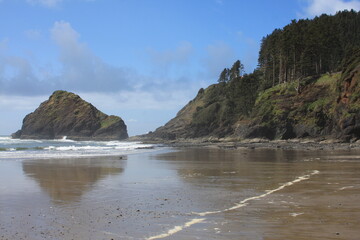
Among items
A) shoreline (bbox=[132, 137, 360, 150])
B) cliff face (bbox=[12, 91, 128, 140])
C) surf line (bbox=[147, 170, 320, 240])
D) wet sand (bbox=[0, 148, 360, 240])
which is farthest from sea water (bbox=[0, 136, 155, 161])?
cliff face (bbox=[12, 91, 128, 140])

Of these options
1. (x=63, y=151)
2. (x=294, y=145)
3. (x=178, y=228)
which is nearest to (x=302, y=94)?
(x=294, y=145)

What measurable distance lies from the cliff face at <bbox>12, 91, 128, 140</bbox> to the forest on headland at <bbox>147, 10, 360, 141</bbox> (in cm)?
5218

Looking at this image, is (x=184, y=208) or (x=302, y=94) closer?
(x=184, y=208)

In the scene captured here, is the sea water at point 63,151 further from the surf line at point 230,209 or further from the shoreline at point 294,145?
the surf line at point 230,209

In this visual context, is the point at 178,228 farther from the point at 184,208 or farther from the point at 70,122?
the point at 70,122

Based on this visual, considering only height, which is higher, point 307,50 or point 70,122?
point 307,50

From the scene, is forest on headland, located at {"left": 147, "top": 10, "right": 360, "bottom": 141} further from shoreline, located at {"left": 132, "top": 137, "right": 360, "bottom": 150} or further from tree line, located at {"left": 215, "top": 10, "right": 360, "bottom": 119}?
shoreline, located at {"left": 132, "top": 137, "right": 360, "bottom": 150}

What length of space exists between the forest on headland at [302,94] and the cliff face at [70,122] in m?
52.2

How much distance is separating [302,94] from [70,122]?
106 metres

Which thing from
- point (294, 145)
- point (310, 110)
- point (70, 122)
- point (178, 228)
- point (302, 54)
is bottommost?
point (178, 228)

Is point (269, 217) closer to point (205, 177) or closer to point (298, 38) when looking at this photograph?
point (205, 177)

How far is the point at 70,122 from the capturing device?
483ft

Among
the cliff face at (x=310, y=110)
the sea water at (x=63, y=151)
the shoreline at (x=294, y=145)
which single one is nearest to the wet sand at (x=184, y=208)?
the sea water at (x=63, y=151)

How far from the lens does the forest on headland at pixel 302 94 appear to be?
51656 millimetres
